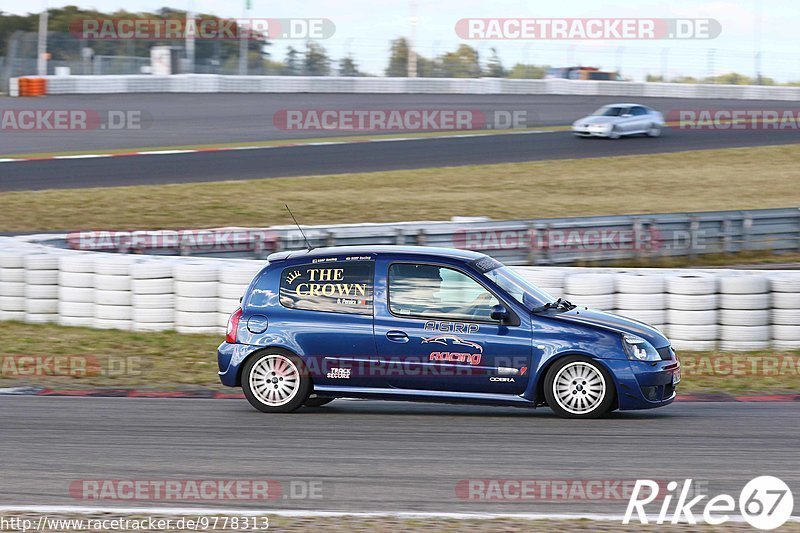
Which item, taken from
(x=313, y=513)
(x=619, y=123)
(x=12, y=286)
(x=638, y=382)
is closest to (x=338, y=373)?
(x=638, y=382)

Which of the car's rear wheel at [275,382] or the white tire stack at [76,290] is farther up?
the white tire stack at [76,290]

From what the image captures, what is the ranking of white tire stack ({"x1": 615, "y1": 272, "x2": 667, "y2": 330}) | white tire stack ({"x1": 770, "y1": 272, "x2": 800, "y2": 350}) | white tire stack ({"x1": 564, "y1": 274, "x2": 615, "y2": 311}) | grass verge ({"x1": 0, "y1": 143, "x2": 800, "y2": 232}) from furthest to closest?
grass verge ({"x1": 0, "y1": 143, "x2": 800, "y2": 232})
white tire stack ({"x1": 564, "y1": 274, "x2": 615, "y2": 311})
white tire stack ({"x1": 615, "y1": 272, "x2": 667, "y2": 330})
white tire stack ({"x1": 770, "y1": 272, "x2": 800, "y2": 350})

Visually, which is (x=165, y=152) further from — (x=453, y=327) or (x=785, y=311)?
(x=453, y=327)

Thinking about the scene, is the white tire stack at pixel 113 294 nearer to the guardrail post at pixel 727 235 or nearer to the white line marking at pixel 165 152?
the guardrail post at pixel 727 235

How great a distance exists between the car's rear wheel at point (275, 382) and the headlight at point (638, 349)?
2.47m

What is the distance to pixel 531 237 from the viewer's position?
15961 mm

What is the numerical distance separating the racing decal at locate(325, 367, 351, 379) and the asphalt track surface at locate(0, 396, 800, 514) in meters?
0.31

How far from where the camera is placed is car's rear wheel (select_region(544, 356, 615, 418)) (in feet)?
26.7

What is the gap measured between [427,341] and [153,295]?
15.0 ft

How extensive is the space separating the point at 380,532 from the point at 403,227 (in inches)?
403

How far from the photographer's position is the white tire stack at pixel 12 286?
12.2 metres

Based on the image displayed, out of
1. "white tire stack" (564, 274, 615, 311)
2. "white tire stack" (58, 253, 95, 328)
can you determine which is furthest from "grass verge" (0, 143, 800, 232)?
"white tire stack" (564, 274, 615, 311)

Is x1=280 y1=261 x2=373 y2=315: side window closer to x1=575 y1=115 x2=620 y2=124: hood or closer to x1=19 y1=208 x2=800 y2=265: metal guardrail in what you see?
x1=19 y1=208 x2=800 y2=265: metal guardrail

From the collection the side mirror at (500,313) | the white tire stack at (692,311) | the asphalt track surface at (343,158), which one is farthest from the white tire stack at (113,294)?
the asphalt track surface at (343,158)
